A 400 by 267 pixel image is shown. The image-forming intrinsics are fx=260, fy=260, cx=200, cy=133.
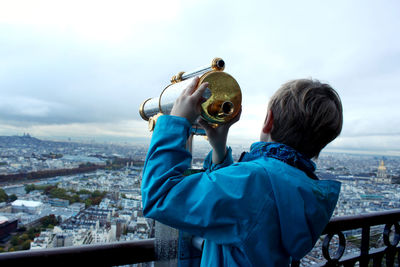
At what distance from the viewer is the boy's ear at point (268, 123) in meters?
0.95

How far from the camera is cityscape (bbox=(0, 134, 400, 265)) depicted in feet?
4.89

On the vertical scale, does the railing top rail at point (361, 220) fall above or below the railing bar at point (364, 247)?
above

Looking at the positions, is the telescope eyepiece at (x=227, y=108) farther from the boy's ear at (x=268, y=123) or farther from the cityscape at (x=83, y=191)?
the cityscape at (x=83, y=191)

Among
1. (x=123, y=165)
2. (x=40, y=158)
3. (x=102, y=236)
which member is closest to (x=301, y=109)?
(x=102, y=236)

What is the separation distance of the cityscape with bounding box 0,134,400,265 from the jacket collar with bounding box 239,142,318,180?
34 cm

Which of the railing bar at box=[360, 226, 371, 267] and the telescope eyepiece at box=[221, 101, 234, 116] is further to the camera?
the railing bar at box=[360, 226, 371, 267]

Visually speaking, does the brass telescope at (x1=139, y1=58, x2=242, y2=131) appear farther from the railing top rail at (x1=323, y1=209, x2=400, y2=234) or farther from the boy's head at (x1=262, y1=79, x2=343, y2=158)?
the railing top rail at (x1=323, y1=209, x2=400, y2=234)

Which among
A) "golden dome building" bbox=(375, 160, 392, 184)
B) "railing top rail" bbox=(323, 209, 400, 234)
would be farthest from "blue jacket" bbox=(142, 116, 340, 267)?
"golden dome building" bbox=(375, 160, 392, 184)

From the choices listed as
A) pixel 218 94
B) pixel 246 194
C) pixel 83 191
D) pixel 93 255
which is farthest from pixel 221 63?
pixel 83 191

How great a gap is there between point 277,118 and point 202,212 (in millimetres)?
444

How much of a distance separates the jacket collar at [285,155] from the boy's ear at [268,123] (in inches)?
2.3

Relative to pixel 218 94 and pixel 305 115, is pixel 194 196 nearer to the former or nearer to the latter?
pixel 218 94

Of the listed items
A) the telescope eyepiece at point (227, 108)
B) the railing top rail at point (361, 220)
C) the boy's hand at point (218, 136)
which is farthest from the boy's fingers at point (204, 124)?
the railing top rail at point (361, 220)

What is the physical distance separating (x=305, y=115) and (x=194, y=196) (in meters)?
0.47
